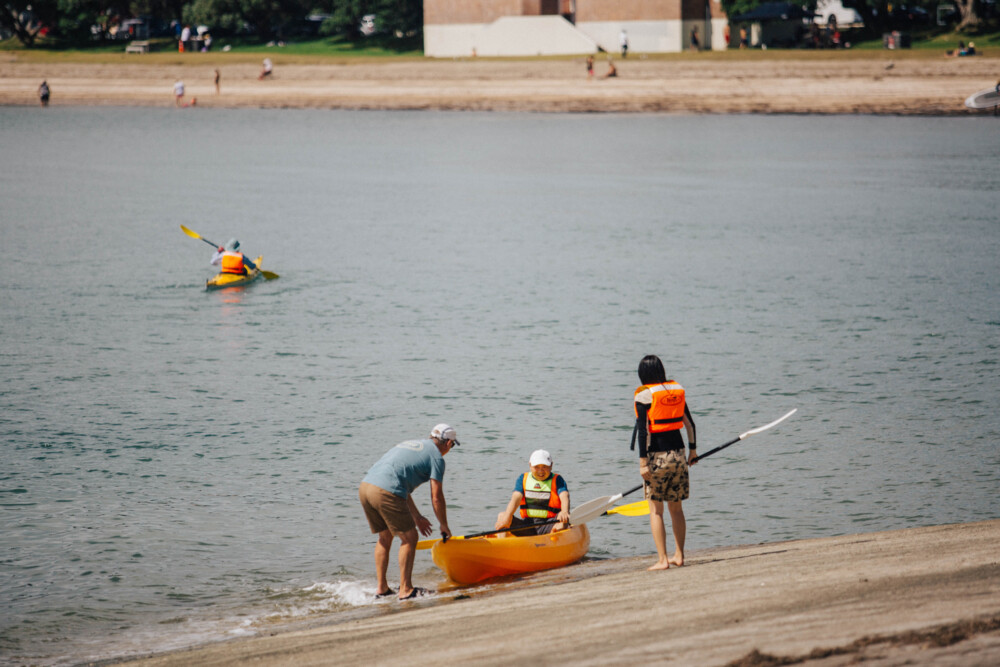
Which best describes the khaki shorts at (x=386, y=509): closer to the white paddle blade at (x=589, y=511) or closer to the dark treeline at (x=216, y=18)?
the white paddle blade at (x=589, y=511)

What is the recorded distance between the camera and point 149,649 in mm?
10539

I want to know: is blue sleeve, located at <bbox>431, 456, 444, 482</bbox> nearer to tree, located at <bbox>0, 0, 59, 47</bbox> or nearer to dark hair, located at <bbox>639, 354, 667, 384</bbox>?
dark hair, located at <bbox>639, 354, 667, 384</bbox>

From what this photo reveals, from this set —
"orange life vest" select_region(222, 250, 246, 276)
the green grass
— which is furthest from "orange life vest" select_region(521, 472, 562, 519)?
→ the green grass

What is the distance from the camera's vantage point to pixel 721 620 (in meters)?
8.59

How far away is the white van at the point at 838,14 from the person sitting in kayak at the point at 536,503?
85.4 metres

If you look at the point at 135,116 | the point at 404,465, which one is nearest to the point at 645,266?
the point at 404,465

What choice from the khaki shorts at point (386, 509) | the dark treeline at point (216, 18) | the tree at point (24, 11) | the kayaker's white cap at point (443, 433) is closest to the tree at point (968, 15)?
the dark treeline at point (216, 18)

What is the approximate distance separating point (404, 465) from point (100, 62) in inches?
3689

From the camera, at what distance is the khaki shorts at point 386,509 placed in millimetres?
10836

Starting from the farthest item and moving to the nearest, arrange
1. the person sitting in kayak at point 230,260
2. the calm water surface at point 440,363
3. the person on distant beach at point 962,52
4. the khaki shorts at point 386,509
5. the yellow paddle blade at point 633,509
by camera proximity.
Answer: the person on distant beach at point 962,52
the person sitting in kayak at point 230,260
the calm water surface at point 440,363
the yellow paddle blade at point 633,509
the khaki shorts at point 386,509

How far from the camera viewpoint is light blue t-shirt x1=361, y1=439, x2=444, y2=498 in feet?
35.4

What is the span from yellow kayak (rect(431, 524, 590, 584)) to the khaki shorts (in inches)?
28.5

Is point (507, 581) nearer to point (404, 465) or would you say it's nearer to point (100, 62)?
point (404, 465)

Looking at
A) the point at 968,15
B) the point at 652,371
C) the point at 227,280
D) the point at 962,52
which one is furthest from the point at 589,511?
the point at 968,15
